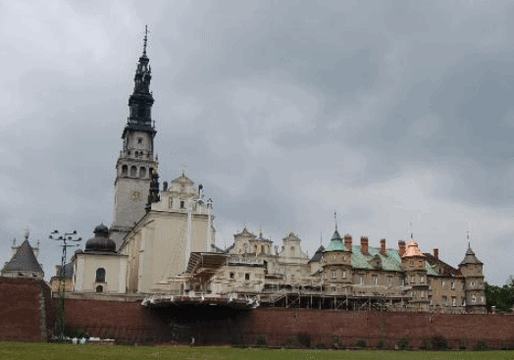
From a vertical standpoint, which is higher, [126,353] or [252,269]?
[252,269]

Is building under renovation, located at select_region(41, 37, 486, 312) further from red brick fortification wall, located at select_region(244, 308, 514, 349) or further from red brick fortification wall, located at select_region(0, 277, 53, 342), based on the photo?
red brick fortification wall, located at select_region(0, 277, 53, 342)

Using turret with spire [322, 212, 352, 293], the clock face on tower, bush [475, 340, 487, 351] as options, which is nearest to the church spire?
the clock face on tower

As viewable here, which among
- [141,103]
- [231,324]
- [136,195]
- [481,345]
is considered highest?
[141,103]

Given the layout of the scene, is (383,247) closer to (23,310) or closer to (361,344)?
(361,344)

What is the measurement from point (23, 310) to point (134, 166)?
60.5 meters

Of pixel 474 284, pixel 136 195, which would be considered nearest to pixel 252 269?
pixel 474 284

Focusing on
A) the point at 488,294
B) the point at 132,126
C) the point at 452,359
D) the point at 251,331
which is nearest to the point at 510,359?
the point at 452,359

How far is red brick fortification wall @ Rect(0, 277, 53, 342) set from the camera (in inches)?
1925

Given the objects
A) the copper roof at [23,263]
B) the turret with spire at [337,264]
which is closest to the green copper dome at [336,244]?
the turret with spire at [337,264]

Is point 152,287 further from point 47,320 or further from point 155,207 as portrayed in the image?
point 47,320

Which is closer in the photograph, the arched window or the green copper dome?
the arched window

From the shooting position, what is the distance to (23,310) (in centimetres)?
5034

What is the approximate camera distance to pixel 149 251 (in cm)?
7962

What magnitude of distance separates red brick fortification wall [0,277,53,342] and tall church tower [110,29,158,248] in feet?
174
